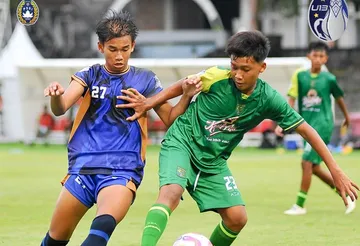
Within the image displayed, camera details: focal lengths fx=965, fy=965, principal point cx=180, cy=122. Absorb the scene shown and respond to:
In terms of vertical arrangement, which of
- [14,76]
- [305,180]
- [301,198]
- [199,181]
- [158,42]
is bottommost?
[158,42]

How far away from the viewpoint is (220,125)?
24.6 ft

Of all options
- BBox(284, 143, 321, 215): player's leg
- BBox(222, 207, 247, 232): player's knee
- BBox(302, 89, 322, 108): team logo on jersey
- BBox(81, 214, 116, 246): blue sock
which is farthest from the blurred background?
BBox(81, 214, 116, 246): blue sock

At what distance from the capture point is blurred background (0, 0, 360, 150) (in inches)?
1158

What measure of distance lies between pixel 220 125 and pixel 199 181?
1.52 feet

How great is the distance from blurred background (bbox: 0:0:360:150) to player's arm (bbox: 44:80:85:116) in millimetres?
11439

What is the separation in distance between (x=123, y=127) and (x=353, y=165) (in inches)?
562

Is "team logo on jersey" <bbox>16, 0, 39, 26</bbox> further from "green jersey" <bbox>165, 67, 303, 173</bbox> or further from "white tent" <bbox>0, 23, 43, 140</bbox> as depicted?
"white tent" <bbox>0, 23, 43, 140</bbox>

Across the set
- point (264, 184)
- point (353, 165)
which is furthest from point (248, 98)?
point (353, 165)

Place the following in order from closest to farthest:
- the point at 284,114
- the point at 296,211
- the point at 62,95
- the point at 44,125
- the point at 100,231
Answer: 1. the point at 100,231
2. the point at 62,95
3. the point at 284,114
4. the point at 296,211
5. the point at 44,125

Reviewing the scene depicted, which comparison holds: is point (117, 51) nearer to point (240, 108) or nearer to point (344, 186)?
point (240, 108)

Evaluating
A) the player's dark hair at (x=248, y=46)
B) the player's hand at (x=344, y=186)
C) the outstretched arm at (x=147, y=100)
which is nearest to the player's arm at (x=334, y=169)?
the player's hand at (x=344, y=186)

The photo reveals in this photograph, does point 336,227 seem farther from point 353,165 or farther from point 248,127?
point 353,165

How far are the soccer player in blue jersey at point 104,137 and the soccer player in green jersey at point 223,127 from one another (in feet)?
1.28

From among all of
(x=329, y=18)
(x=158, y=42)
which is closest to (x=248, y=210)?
(x=329, y=18)
